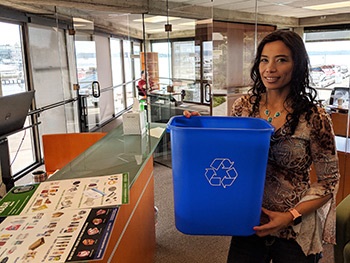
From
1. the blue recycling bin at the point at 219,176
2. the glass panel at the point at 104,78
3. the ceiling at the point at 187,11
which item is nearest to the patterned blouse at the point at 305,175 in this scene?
the blue recycling bin at the point at 219,176

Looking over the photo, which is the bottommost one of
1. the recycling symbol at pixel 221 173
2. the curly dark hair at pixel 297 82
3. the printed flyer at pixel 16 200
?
the printed flyer at pixel 16 200

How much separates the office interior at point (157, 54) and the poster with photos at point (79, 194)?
1.48 metres

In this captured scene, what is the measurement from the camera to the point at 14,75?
4145 mm

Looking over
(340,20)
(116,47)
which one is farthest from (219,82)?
(116,47)

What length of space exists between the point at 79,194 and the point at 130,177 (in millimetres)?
350

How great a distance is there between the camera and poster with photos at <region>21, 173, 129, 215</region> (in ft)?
3.74

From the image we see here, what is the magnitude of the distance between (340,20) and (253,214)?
20.7 feet

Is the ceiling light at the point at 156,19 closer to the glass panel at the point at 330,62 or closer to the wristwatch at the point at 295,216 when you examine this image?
the glass panel at the point at 330,62

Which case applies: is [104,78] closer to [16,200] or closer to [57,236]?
[16,200]

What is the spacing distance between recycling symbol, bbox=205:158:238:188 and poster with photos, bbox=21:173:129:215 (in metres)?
0.34

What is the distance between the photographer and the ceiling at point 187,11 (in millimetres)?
4039

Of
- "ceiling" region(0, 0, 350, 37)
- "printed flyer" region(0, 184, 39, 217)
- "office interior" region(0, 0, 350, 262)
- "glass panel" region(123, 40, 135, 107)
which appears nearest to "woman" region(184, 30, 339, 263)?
"printed flyer" region(0, 184, 39, 217)

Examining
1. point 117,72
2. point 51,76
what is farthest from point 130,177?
point 117,72

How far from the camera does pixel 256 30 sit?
6.48 m
